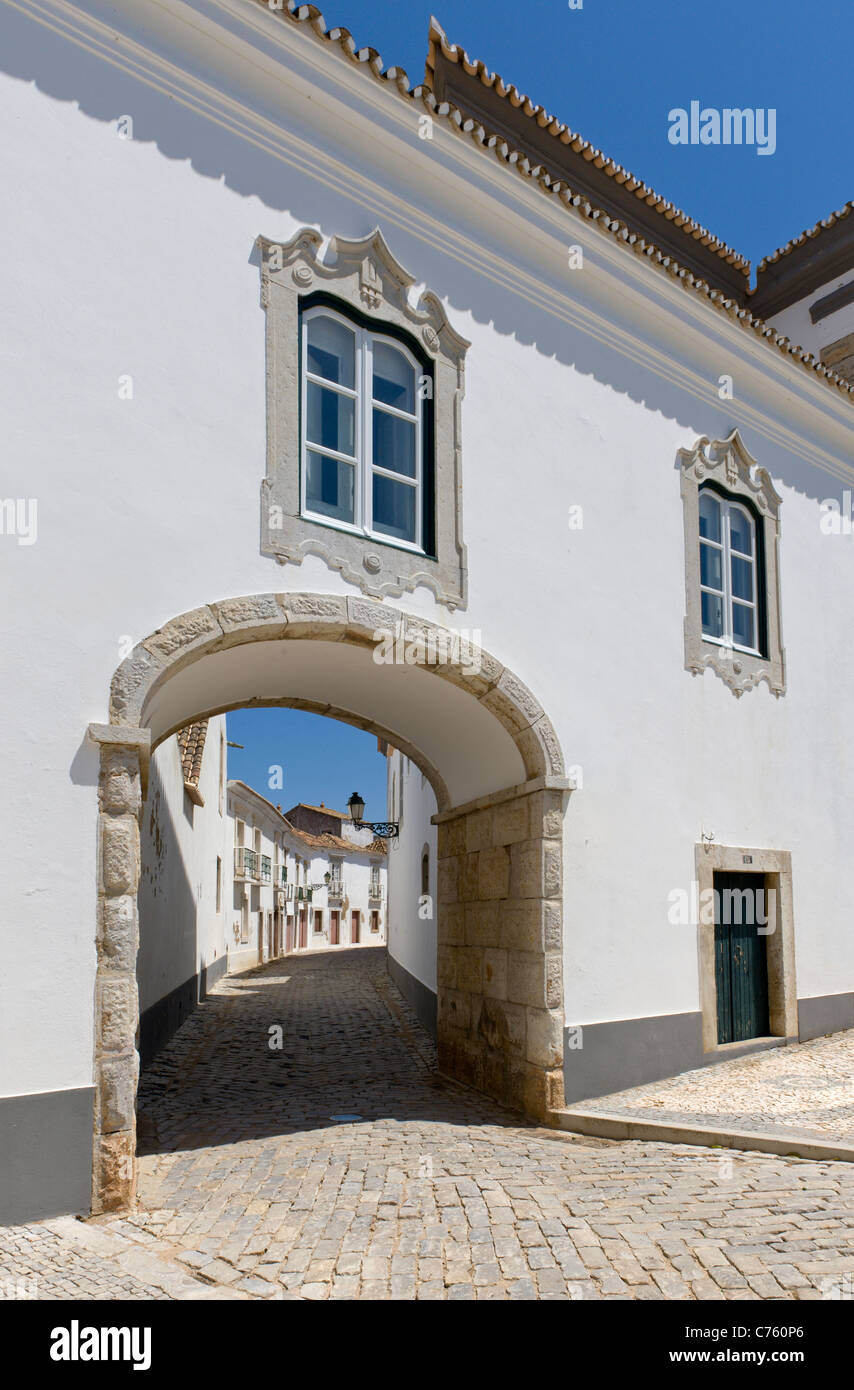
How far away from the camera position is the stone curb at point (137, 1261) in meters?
3.73

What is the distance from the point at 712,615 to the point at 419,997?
675 cm

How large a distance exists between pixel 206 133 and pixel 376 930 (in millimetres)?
44748

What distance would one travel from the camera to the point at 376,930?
48188 mm

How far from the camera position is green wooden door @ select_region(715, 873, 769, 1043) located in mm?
8414

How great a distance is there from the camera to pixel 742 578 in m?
9.23

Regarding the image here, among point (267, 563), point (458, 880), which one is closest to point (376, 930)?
point (458, 880)

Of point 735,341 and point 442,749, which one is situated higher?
point 735,341

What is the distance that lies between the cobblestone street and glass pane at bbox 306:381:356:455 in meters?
4.28

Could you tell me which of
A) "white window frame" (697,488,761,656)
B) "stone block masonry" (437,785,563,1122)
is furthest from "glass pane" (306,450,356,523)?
"white window frame" (697,488,761,656)

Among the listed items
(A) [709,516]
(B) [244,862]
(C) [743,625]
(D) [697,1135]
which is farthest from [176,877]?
(B) [244,862]

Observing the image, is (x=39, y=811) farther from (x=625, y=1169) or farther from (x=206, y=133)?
(x=206, y=133)

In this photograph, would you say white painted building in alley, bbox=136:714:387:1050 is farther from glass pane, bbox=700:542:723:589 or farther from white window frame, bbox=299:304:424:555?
glass pane, bbox=700:542:723:589

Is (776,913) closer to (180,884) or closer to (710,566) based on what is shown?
(710,566)

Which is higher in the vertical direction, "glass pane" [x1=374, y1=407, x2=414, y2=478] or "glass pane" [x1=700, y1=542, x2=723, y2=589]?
"glass pane" [x1=374, y1=407, x2=414, y2=478]
